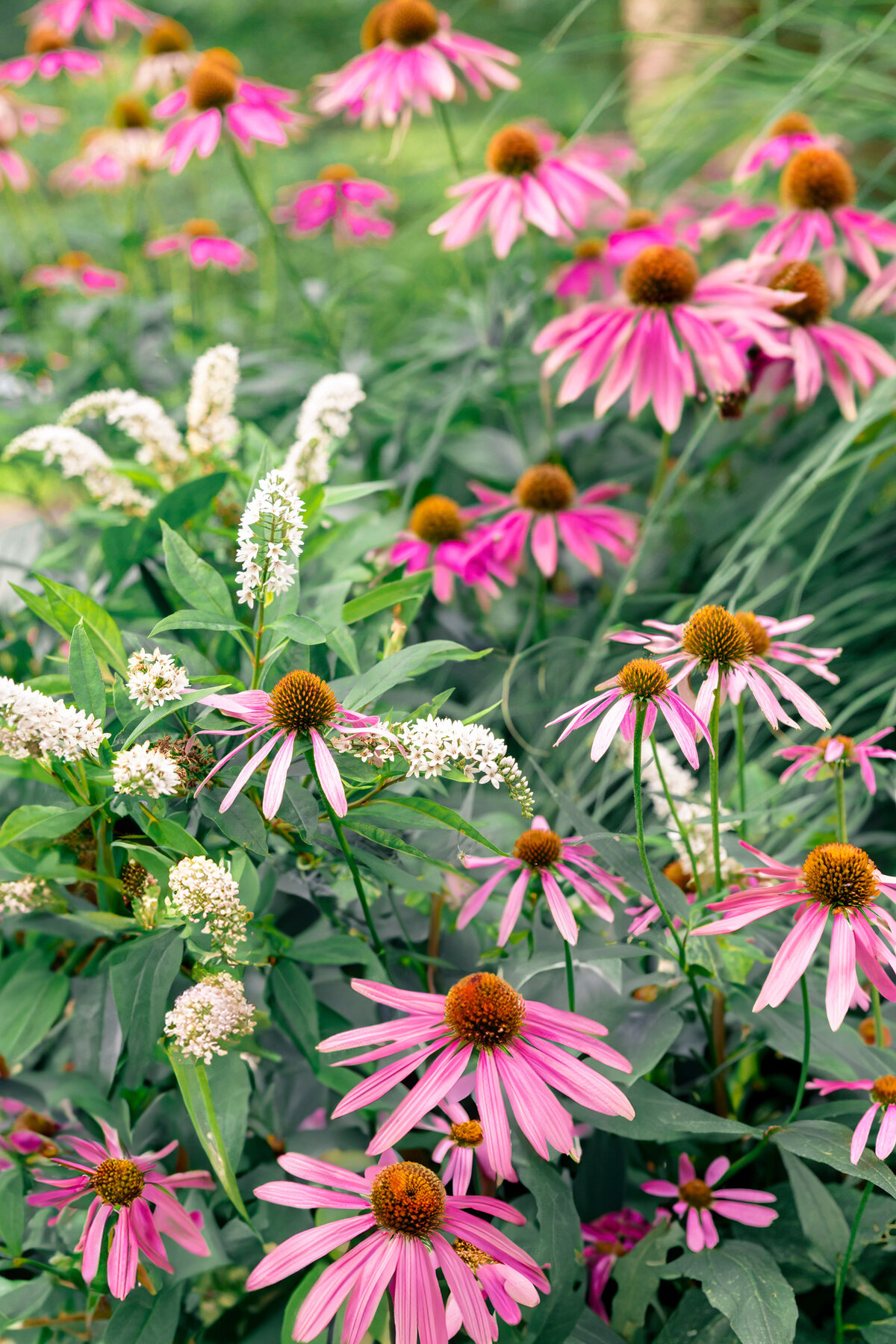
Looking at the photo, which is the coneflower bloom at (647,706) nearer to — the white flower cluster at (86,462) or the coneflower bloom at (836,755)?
the coneflower bloom at (836,755)

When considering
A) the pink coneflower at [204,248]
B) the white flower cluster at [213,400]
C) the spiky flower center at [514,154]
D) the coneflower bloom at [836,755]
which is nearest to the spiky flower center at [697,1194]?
the coneflower bloom at [836,755]

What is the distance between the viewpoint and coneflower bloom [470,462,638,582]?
2.65ft

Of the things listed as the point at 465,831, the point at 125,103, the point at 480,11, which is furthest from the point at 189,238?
the point at 480,11

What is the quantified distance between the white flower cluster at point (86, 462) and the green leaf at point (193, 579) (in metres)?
0.15

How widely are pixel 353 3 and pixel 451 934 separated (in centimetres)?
501

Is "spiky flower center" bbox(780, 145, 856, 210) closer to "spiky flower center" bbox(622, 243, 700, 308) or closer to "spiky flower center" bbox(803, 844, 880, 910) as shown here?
"spiky flower center" bbox(622, 243, 700, 308)

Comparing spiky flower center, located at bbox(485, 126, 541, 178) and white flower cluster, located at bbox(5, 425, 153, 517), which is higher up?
spiky flower center, located at bbox(485, 126, 541, 178)

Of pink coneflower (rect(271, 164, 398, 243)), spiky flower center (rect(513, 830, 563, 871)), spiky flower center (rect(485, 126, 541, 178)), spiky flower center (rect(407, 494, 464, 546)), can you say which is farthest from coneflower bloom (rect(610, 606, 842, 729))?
pink coneflower (rect(271, 164, 398, 243))

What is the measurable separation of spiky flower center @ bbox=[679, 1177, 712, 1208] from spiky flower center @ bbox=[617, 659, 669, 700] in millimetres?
261

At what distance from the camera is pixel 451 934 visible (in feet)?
2.01

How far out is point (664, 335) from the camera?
80 centimetres

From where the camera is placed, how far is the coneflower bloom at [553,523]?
81 cm

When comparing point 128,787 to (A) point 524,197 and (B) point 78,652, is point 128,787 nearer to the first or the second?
(B) point 78,652

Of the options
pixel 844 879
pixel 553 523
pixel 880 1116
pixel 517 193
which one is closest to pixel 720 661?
pixel 844 879
